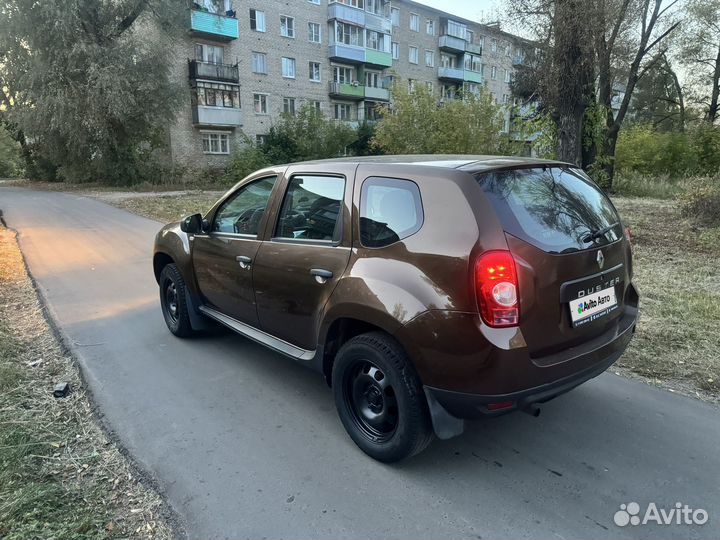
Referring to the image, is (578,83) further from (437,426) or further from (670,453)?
(437,426)

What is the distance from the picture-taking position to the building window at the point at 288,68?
40.3 m

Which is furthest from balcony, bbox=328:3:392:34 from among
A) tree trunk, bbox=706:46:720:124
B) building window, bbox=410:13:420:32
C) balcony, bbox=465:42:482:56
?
tree trunk, bbox=706:46:720:124

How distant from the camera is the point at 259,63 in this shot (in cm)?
3881

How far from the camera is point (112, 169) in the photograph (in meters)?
29.6

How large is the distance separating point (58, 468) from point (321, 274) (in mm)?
1862

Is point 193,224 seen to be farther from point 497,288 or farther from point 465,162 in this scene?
point 497,288

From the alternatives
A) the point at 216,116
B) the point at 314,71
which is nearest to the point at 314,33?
the point at 314,71

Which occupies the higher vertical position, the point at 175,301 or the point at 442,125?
the point at 442,125

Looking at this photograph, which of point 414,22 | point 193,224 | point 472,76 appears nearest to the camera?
point 193,224

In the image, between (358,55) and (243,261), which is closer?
(243,261)

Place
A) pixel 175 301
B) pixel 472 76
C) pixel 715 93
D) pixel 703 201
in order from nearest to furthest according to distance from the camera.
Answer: pixel 175 301 < pixel 703 201 < pixel 715 93 < pixel 472 76

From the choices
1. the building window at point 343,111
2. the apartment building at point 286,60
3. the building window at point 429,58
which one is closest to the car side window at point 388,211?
the apartment building at point 286,60

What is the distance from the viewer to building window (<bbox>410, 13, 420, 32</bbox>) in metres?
49.8

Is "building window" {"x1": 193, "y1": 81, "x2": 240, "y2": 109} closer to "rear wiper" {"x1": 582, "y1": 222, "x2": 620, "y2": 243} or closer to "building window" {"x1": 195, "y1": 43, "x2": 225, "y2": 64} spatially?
"building window" {"x1": 195, "y1": 43, "x2": 225, "y2": 64}
